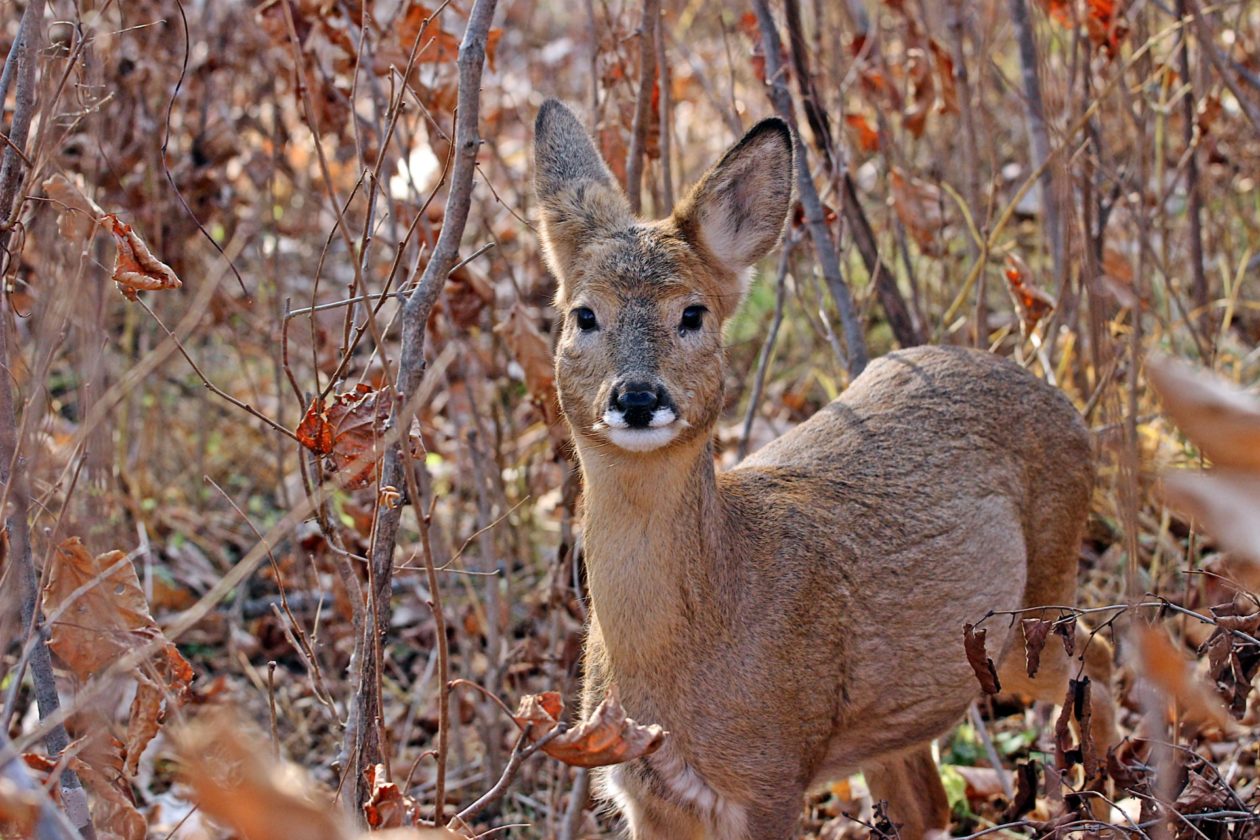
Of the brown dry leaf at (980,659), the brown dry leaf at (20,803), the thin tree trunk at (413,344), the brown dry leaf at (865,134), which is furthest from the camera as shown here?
the brown dry leaf at (865,134)

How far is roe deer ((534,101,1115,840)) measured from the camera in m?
3.97

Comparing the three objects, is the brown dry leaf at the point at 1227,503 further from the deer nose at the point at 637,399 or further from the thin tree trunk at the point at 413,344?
the thin tree trunk at the point at 413,344

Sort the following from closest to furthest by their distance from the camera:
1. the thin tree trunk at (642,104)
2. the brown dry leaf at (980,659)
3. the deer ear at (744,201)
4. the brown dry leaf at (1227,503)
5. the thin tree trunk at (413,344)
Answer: the brown dry leaf at (1227,503) → the brown dry leaf at (980,659) → the thin tree trunk at (413,344) → the deer ear at (744,201) → the thin tree trunk at (642,104)

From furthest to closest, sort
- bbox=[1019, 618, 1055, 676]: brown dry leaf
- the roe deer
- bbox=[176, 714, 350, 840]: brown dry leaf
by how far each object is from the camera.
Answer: the roe deer → bbox=[1019, 618, 1055, 676]: brown dry leaf → bbox=[176, 714, 350, 840]: brown dry leaf

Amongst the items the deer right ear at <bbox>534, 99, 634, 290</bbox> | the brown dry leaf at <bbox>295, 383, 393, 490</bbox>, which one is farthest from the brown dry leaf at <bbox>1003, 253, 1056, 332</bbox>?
the brown dry leaf at <bbox>295, 383, 393, 490</bbox>

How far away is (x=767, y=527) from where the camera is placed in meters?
4.33

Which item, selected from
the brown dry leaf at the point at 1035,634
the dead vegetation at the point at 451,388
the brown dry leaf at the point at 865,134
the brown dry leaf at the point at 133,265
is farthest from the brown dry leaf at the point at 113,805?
the brown dry leaf at the point at 865,134

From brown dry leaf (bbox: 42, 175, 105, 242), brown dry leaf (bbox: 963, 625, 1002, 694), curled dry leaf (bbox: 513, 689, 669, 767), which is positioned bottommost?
brown dry leaf (bbox: 963, 625, 1002, 694)

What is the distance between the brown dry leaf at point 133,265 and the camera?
3.32 meters

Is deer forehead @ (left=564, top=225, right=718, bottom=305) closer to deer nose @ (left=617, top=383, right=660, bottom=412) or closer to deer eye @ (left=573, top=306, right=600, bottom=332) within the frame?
deer eye @ (left=573, top=306, right=600, bottom=332)

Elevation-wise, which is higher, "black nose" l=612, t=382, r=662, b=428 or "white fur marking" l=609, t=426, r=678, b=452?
"black nose" l=612, t=382, r=662, b=428

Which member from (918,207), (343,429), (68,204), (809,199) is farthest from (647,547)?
(918,207)

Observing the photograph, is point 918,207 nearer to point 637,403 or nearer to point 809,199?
point 809,199

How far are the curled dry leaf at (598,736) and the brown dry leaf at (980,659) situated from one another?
0.93 m
